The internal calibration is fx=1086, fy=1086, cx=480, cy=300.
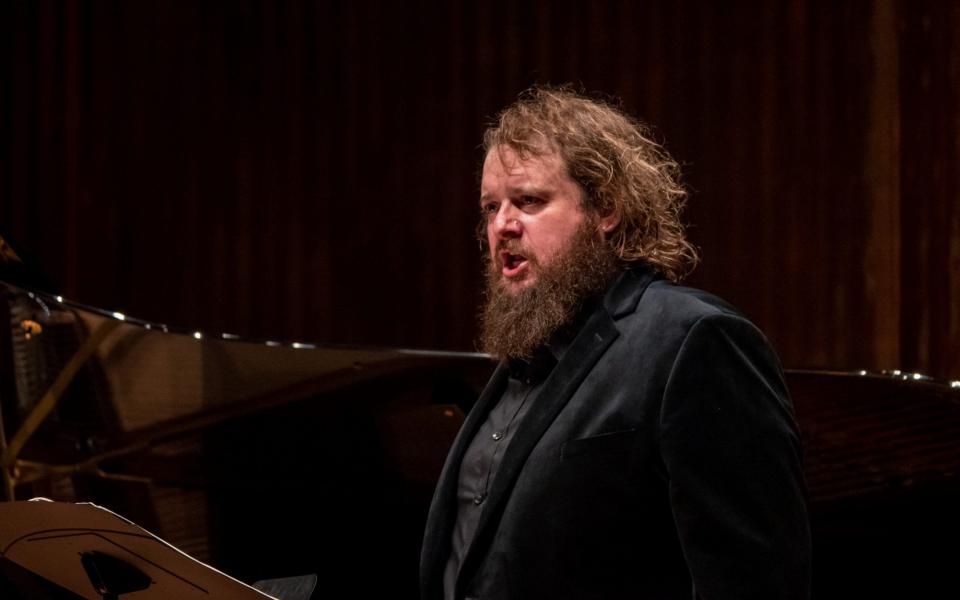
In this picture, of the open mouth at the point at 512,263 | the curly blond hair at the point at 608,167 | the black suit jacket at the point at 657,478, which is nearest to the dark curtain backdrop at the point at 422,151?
the curly blond hair at the point at 608,167

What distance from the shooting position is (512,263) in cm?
157

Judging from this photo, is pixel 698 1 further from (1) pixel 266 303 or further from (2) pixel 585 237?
(2) pixel 585 237


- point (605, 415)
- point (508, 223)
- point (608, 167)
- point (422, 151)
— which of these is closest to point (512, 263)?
point (508, 223)

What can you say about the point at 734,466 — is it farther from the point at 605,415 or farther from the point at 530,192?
the point at 530,192

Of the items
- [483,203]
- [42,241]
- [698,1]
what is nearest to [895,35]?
[698,1]

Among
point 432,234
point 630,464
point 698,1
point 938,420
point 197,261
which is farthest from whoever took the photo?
point 197,261

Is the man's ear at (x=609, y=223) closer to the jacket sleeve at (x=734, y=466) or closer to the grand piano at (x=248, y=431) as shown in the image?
the jacket sleeve at (x=734, y=466)

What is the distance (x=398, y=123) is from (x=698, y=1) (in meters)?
1.20

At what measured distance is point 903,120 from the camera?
335 centimetres

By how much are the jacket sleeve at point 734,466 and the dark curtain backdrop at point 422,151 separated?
2265 mm

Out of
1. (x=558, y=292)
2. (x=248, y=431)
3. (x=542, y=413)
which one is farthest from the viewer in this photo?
(x=248, y=431)

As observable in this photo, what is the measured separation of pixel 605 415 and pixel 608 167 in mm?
415

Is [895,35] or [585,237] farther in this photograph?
[895,35]

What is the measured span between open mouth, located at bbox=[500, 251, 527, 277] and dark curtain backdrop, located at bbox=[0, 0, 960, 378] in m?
2.10
